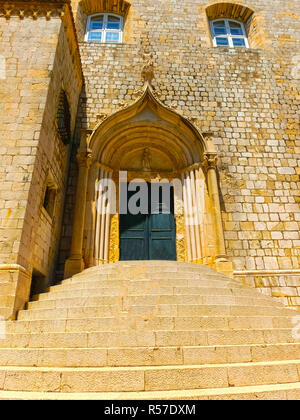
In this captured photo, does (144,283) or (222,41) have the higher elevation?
(222,41)

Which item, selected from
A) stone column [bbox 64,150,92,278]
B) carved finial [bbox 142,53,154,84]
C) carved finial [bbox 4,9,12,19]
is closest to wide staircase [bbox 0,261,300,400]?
stone column [bbox 64,150,92,278]

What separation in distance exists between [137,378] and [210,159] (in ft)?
19.3

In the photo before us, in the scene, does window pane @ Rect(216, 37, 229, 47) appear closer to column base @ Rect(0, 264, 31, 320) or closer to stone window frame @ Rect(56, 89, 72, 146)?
stone window frame @ Rect(56, 89, 72, 146)

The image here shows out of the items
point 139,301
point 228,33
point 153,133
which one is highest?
point 228,33

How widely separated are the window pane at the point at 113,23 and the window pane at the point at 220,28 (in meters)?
3.97

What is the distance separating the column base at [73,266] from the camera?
5.94 m

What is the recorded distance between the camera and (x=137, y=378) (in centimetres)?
246

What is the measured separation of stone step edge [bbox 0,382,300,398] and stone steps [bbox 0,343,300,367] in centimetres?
42

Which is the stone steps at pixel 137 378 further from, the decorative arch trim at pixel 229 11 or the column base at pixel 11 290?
the decorative arch trim at pixel 229 11

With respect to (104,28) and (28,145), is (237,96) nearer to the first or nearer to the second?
(104,28)

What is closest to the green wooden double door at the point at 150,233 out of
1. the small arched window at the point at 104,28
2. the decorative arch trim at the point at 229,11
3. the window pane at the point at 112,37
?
the window pane at the point at 112,37

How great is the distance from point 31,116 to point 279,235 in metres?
6.61

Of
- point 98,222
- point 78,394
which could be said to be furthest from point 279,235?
point 78,394

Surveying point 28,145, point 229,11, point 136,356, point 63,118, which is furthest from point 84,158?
point 229,11
